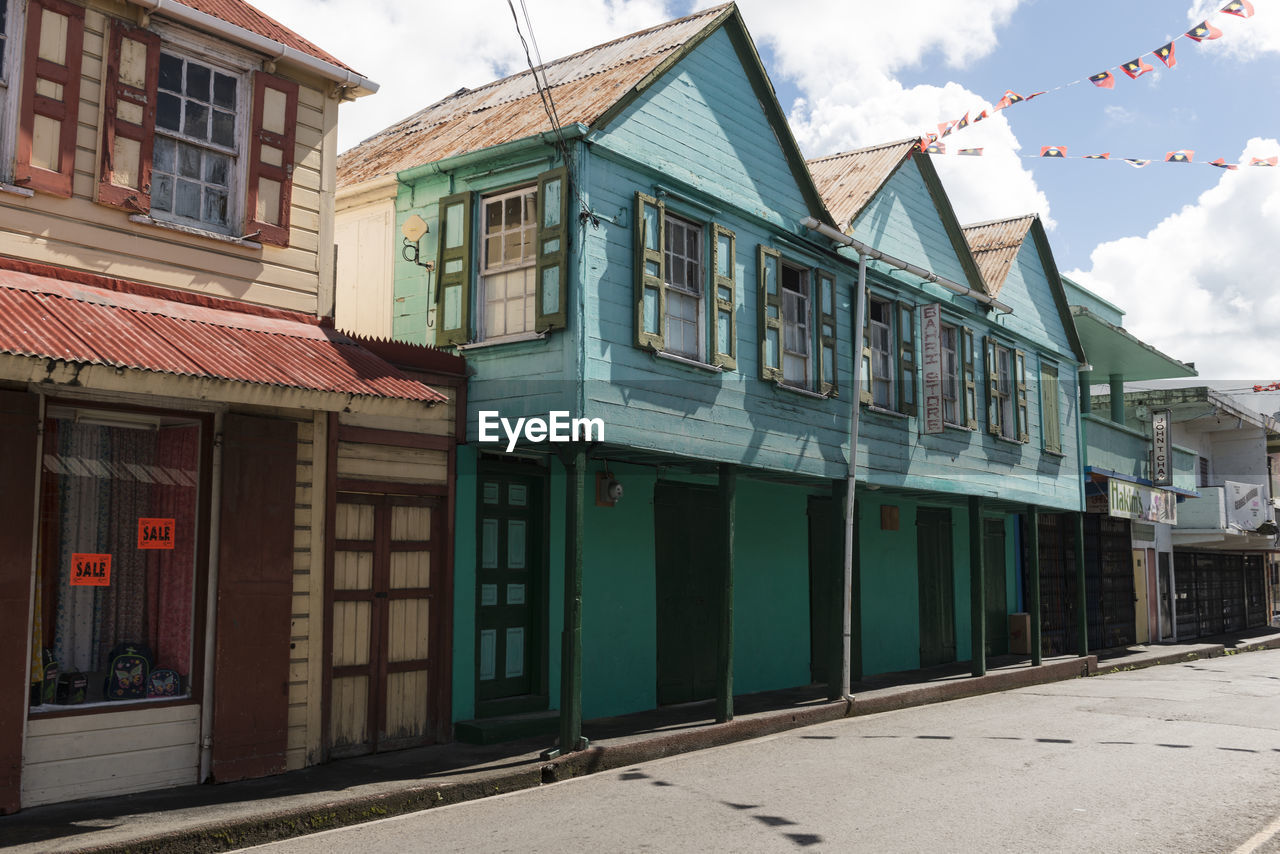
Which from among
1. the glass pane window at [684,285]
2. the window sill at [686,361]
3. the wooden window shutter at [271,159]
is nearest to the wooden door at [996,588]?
the window sill at [686,361]

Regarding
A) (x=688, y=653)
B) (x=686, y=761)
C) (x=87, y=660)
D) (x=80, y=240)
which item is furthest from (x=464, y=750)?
(x=80, y=240)

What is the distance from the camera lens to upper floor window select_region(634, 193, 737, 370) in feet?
Result: 34.9

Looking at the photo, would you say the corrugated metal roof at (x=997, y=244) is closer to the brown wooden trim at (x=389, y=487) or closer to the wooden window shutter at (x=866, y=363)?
the wooden window shutter at (x=866, y=363)

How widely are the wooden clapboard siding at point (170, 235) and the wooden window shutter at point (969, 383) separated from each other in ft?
34.7

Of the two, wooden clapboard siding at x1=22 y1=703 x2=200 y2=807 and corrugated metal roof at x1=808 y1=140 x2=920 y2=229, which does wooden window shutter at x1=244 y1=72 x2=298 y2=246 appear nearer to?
wooden clapboard siding at x1=22 y1=703 x2=200 y2=807

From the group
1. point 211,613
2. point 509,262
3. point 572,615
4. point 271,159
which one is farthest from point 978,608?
point 271,159

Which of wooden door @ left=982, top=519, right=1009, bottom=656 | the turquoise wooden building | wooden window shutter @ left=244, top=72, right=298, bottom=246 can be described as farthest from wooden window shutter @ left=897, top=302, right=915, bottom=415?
wooden window shutter @ left=244, top=72, right=298, bottom=246

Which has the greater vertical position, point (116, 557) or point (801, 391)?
point (801, 391)

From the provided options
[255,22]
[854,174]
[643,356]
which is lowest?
[643,356]

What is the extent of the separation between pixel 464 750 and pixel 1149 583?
Result: 2231cm

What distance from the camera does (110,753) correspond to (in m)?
7.77

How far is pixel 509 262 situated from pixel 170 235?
3.25 meters

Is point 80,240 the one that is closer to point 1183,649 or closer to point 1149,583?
point 1183,649

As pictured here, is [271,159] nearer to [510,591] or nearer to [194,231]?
[194,231]
